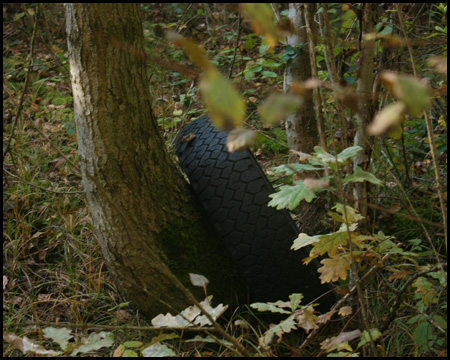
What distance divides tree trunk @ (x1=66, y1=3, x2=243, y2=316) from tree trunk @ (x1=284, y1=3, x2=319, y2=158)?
0.75m

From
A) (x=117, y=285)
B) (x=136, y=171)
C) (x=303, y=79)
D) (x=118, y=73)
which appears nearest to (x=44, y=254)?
(x=117, y=285)

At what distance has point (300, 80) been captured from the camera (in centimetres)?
246

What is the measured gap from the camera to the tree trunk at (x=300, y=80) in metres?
2.39

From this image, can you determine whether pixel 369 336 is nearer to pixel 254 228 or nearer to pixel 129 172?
pixel 254 228

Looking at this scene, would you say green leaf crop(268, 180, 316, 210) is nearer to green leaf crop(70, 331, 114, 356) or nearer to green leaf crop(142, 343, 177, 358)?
green leaf crop(142, 343, 177, 358)

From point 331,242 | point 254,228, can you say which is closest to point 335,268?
point 331,242

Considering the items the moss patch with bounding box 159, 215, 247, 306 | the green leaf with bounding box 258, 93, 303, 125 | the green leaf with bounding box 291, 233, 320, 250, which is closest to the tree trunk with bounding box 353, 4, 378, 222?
the green leaf with bounding box 291, 233, 320, 250

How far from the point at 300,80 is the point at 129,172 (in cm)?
108

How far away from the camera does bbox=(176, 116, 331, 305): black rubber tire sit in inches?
76.7

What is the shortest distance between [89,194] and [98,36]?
70 cm

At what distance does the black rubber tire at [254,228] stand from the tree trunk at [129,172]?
0.18 metres

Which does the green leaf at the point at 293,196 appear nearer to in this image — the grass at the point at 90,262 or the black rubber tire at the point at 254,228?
the grass at the point at 90,262

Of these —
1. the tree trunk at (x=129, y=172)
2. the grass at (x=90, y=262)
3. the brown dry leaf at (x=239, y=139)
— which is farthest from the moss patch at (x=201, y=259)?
the brown dry leaf at (x=239, y=139)

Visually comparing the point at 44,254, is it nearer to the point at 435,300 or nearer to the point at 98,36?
the point at 98,36
